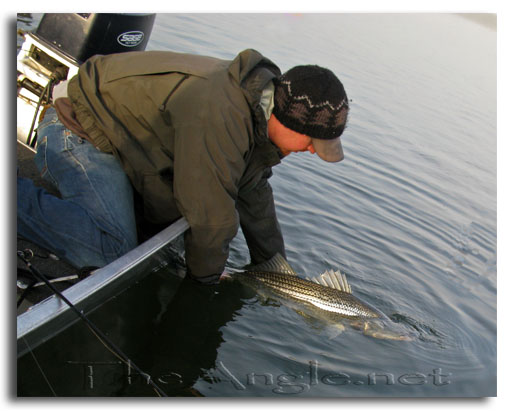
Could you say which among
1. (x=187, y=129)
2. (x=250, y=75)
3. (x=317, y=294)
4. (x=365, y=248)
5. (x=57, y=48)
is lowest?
(x=365, y=248)

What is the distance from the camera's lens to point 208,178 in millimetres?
3008

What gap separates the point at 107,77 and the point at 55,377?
1720mm

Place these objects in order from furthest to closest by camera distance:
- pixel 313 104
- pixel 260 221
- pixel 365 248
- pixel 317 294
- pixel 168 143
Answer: pixel 365 248, pixel 260 221, pixel 317 294, pixel 168 143, pixel 313 104

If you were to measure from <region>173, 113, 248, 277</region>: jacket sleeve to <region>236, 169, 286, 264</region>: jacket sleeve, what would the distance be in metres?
0.76

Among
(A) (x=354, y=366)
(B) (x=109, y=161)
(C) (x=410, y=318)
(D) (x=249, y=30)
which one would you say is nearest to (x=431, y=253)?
(C) (x=410, y=318)

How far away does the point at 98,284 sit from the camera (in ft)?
9.54

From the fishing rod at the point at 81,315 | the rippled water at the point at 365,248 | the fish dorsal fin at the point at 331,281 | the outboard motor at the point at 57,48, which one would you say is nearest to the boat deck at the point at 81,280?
the fishing rod at the point at 81,315

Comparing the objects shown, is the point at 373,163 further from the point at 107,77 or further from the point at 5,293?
the point at 5,293

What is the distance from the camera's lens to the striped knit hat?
115 inches

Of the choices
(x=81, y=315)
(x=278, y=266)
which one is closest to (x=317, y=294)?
(x=278, y=266)

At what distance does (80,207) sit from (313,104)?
1.54 m

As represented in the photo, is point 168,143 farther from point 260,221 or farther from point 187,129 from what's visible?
point 260,221

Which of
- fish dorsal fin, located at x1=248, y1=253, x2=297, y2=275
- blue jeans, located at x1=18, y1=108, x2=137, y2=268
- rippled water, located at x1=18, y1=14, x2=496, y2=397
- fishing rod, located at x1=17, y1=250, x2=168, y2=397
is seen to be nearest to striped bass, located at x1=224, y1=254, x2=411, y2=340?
fish dorsal fin, located at x1=248, y1=253, x2=297, y2=275

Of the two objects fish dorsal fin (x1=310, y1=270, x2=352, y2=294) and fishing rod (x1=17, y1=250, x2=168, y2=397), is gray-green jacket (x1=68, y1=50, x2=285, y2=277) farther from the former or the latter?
fish dorsal fin (x1=310, y1=270, x2=352, y2=294)
